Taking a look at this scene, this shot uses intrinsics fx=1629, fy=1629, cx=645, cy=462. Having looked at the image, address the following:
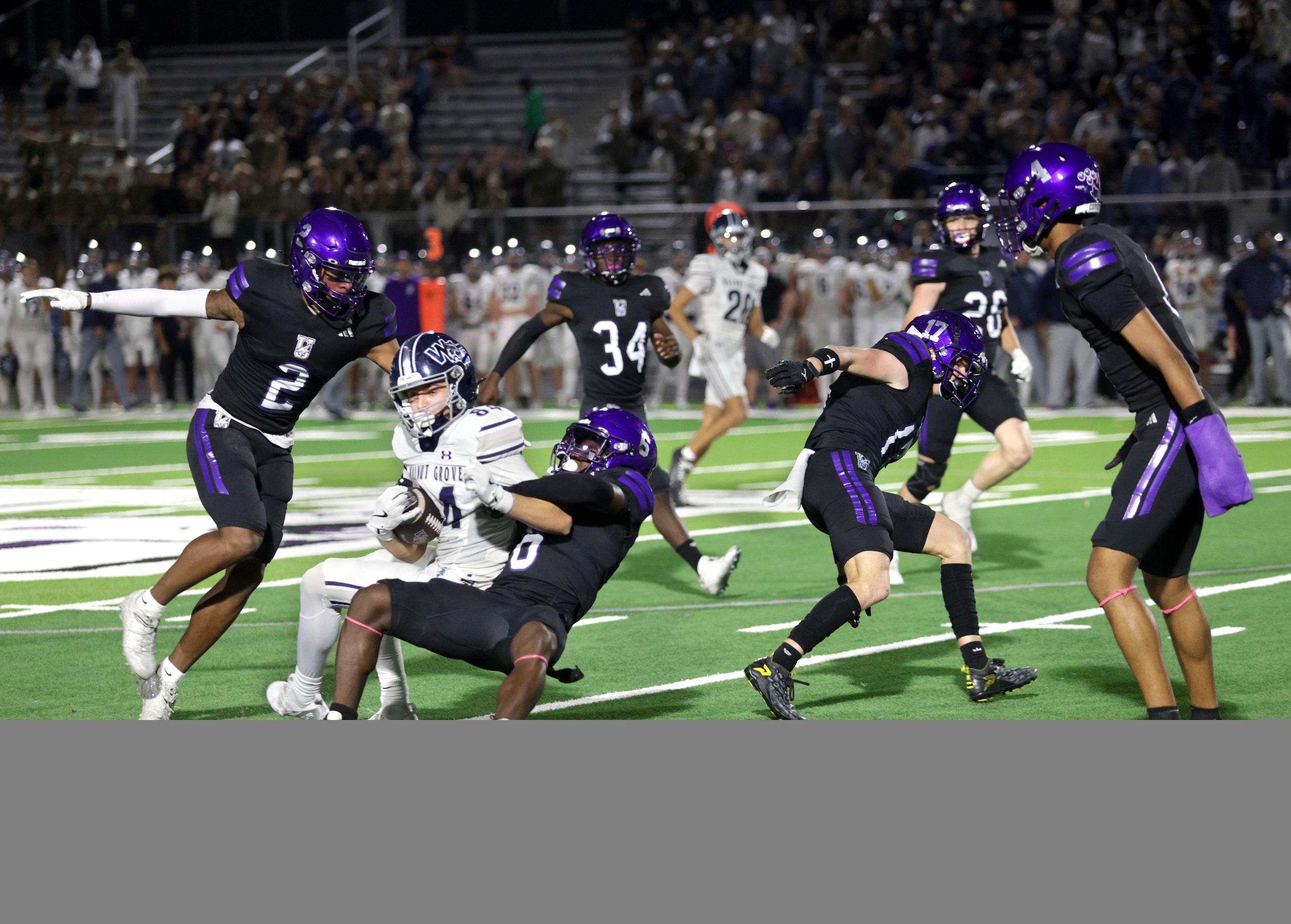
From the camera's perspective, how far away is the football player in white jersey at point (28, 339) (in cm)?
2173

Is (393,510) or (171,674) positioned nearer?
(393,510)

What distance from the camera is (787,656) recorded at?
5.57 meters

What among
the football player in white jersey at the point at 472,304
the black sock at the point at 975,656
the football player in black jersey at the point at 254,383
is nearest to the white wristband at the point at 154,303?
the football player in black jersey at the point at 254,383

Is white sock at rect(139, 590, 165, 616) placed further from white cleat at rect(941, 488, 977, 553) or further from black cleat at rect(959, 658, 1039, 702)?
white cleat at rect(941, 488, 977, 553)

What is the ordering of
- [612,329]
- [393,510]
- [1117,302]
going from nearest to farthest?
[1117,302]
[393,510]
[612,329]

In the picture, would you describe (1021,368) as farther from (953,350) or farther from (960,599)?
(960,599)

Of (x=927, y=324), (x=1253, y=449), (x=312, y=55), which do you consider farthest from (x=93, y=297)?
(x=312, y=55)

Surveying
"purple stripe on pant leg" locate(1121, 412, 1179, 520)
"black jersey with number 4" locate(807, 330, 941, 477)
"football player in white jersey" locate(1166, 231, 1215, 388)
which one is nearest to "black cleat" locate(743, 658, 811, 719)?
"black jersey with number 4" locate(807, 330, 941, 477)

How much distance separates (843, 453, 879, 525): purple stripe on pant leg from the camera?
5.82 meters

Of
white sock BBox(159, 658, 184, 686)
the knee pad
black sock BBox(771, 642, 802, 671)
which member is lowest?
the knee pad

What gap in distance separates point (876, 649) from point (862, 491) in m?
1.31

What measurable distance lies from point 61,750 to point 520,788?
107cm

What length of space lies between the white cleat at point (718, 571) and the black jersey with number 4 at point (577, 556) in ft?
9.14

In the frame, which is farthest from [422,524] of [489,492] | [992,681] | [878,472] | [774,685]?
[992,681]
